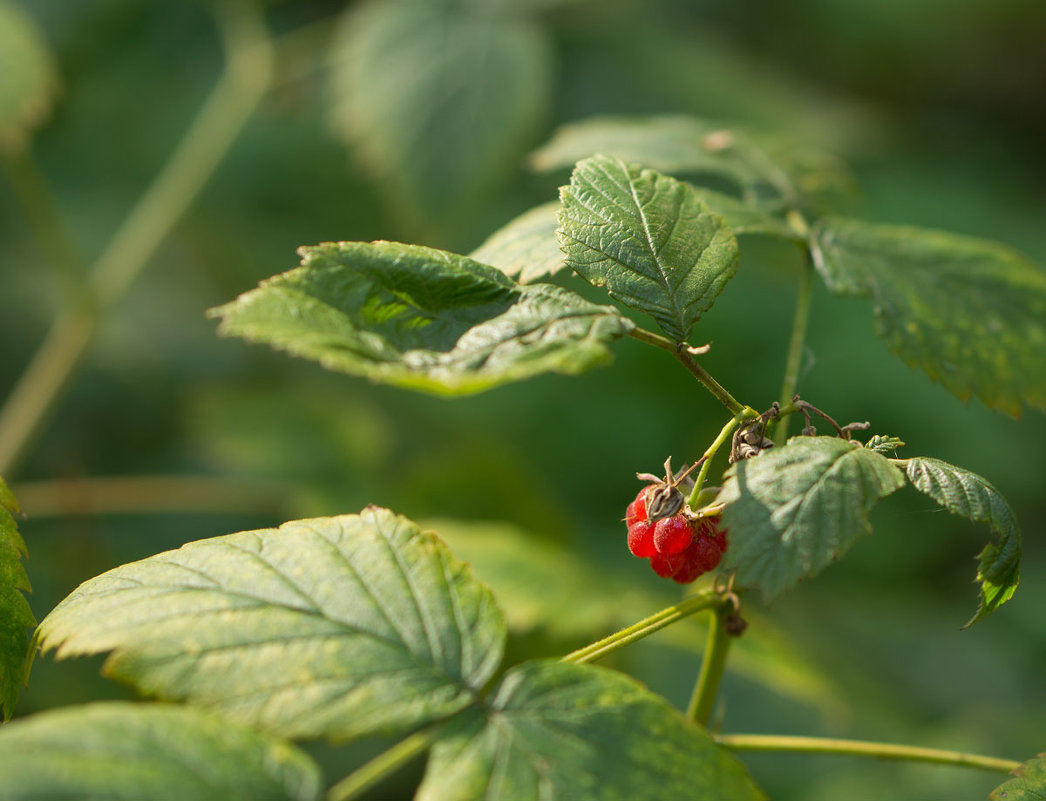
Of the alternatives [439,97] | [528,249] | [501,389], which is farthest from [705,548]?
[501,389]

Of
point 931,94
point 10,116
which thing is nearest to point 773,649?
point 10,116

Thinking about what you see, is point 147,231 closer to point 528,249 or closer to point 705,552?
point 528,249

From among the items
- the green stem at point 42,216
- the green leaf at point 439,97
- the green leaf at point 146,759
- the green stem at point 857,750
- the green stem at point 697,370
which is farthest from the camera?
the green leaf at point 439,97

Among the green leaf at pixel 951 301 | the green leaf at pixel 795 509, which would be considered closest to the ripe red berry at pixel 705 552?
the green leaf at pixel 795 509

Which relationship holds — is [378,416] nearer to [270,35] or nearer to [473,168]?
[473,168]

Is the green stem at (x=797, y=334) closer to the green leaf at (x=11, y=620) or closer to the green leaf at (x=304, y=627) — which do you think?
Result: the green leaf at (x=304, y=627)

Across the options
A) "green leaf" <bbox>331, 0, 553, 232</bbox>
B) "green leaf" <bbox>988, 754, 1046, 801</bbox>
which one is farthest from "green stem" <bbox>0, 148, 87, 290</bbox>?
"green leaf" <bbox>988, 754, 1046, 801</bbox>
